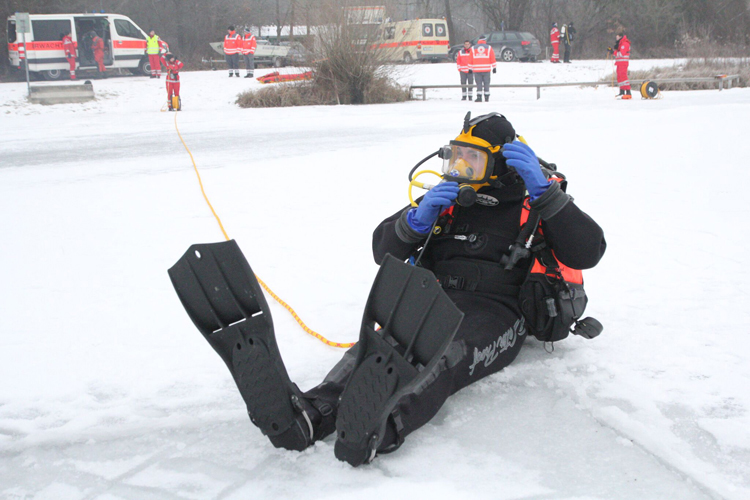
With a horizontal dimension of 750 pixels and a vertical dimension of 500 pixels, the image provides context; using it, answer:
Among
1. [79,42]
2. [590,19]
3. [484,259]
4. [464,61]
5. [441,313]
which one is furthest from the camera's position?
[590,19]

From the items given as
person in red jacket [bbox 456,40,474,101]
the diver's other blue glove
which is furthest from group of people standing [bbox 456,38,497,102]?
the diver's other blue glove

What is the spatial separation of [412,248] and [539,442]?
85 centimetres

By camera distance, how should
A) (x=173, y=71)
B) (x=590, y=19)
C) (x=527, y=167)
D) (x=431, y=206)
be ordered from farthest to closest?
(x=590, y=19)
(x=173, y=71)
(x=431, y=206)
(x=527, y=167)

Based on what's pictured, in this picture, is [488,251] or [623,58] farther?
[623,58]

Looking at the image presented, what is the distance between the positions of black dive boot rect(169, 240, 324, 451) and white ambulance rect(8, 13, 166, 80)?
20.2m

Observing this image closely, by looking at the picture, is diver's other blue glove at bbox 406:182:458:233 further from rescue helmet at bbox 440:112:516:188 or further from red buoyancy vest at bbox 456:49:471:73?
red buoyancy vest at bbox 456:49:471:73

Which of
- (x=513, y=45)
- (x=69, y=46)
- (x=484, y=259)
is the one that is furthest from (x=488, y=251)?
(x=513, y=45)

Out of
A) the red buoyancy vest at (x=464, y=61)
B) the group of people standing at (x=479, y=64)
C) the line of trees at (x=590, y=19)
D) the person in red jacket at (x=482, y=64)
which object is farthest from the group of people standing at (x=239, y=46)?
the line of trees at (x=590, y=19)

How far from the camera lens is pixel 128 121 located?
11562 mm

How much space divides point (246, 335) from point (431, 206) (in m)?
0.79

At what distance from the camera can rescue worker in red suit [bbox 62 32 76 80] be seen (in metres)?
19.1

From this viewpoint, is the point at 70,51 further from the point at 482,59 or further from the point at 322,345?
the point at 322,345

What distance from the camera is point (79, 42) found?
786 inches

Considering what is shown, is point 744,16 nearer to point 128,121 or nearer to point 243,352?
point 128,121
